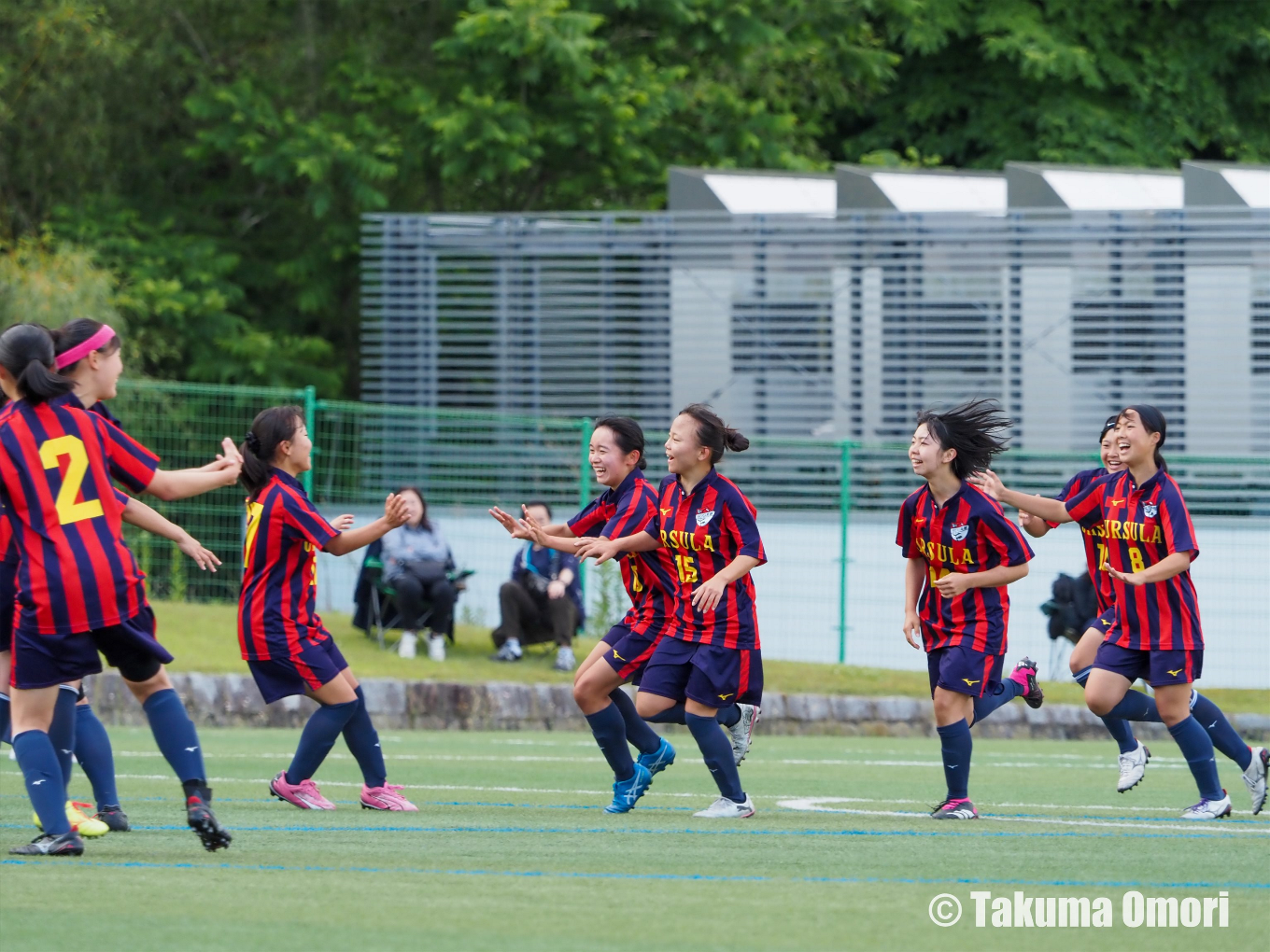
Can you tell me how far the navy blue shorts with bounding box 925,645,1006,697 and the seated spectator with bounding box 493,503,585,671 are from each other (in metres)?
7.84

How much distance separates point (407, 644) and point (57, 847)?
948 cm

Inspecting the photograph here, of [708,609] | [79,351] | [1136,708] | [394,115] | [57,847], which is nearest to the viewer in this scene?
[57,847]

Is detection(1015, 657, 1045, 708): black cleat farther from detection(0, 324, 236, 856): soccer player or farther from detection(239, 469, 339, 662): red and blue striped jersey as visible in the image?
detection(0, 324, 236, 856): soccer player

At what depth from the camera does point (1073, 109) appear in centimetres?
2795

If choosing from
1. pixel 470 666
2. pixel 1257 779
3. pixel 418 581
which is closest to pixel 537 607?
pixel 470 666

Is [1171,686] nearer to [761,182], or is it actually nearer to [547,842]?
[547,842]

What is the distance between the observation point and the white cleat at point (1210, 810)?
27.6 feet

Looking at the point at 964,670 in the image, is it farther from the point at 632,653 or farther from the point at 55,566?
the point at 55,566

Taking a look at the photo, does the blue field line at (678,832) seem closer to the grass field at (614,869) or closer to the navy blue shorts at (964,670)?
the grass field at (614,869)

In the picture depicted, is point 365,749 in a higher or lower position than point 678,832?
higher

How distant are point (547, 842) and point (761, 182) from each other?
48.6 ft

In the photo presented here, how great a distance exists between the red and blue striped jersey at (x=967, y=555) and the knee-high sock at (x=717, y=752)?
1057 mm

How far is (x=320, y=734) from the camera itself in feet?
27.4

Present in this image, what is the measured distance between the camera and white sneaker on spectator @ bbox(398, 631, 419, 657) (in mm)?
15953
